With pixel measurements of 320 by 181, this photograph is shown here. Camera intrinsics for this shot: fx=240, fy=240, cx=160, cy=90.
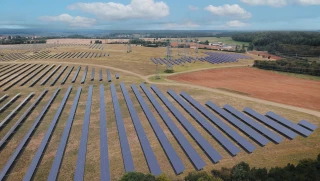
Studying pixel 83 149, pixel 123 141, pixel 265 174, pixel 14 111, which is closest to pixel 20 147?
pixel 83 149

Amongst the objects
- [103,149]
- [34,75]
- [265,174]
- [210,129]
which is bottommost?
[103,149]

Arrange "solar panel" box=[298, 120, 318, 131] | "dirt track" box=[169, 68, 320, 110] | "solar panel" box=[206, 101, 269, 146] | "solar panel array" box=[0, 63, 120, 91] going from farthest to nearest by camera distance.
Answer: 1. "solar panel array" box=[0, 63, 120, 91]
2. "dirt track" box=[169, 68, 320, 110]
3. "solar panel" box=[298, 120, 318, 131]
4. "solar panel" box=[206, 101, 269, 146]

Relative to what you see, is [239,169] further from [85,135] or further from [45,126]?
[45,126]

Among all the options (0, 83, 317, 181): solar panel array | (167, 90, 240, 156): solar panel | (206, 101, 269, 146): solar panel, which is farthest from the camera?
(206, 101, 269, 146): solar panel

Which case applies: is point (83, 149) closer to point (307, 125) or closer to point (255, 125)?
point (255, 125)

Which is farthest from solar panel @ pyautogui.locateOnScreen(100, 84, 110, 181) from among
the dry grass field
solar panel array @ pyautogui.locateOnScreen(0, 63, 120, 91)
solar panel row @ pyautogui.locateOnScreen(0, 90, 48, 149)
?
solar panel array @ pyautogui.locateOnScreen(0, 63, 120, 91)

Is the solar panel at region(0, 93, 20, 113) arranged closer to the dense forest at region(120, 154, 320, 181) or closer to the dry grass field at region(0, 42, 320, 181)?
the dry grass field at region(0, 42, 320, 181)

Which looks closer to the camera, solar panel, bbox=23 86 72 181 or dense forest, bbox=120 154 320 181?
dense forest, bbox=120 154 320 181
